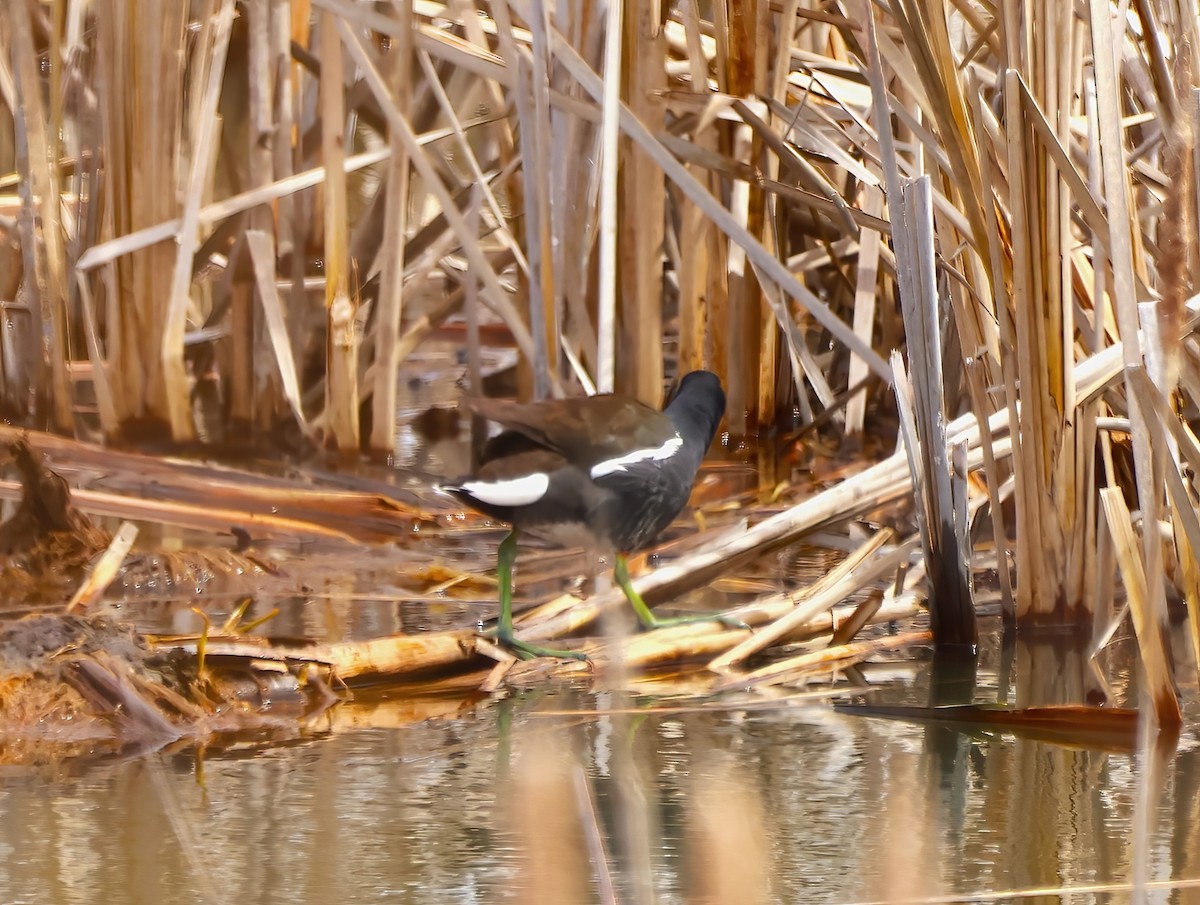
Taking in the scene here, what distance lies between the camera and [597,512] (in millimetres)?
2607

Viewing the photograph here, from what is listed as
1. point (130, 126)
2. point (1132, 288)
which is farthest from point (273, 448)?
point (1132, 288)

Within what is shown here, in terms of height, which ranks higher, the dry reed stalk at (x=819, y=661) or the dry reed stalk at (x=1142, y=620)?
the dry reed stalk at (x=1142, y=620)

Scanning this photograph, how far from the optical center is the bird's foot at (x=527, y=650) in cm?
251

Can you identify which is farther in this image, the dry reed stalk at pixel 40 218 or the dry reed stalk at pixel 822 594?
the dry reed stalk at pixel 40 218

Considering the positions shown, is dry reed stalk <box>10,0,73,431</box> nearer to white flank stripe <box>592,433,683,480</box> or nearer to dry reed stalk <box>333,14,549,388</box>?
dry reed stalk <box>333,14,549,388</box>

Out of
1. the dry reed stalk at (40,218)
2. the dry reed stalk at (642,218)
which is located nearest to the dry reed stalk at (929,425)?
the dry reed stalk at (642,218)

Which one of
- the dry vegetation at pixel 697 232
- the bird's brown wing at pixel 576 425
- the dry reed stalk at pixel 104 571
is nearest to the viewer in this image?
the dry vegetation at pixel 697 232

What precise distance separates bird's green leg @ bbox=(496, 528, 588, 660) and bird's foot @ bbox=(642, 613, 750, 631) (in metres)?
0.20

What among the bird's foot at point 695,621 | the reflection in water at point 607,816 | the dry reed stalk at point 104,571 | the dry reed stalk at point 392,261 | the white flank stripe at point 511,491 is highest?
the dry reed stalk at point 392,261

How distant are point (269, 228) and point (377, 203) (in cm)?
53

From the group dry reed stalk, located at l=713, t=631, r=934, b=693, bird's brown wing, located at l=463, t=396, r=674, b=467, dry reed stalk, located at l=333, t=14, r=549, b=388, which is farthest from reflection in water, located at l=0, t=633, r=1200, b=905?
dry reed stalk, located at l=333, t=14, r=549, b=388

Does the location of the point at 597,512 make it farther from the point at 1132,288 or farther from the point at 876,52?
the point at 1132,288

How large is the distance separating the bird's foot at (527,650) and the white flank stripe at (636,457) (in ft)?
0.96

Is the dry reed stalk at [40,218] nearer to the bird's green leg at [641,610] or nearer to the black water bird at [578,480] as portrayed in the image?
the black water bird at [578,480]
